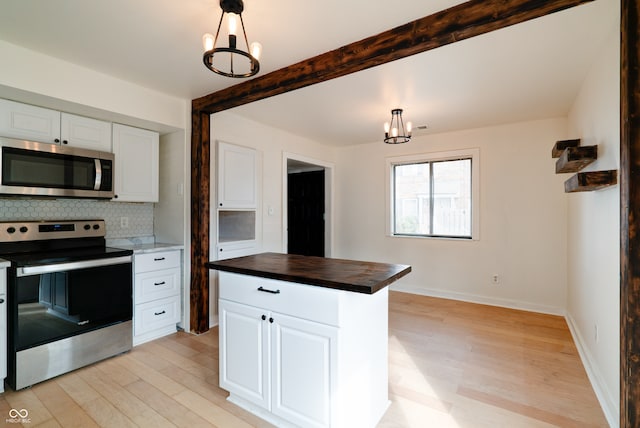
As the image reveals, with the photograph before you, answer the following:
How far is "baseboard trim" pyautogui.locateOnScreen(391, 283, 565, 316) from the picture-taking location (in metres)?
3.79

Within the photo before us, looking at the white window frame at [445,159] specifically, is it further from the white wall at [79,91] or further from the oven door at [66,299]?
the oven door at [66,299]

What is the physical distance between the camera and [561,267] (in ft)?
12.2

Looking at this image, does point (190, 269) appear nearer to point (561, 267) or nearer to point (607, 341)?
point (607, 341)

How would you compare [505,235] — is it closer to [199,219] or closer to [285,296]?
[285,296]

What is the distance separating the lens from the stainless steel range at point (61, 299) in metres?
2.14

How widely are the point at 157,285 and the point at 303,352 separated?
2.04m

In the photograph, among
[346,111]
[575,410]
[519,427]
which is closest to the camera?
[519,427]

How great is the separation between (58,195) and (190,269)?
1.28m

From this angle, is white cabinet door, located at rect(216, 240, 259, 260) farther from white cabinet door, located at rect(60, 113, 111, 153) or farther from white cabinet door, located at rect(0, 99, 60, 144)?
white cabinet door, located at rect(0, 99, 60, 144)

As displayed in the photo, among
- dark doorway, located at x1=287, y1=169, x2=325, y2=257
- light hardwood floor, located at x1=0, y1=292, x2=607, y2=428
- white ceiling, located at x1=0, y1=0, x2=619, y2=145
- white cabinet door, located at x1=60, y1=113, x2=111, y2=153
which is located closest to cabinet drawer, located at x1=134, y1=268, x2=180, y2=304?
light hardwood floor, located at x1=0, y1=292, x2=607, y2=428

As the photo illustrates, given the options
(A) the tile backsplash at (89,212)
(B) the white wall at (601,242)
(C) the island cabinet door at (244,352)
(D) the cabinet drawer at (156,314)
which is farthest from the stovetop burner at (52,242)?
(B) the white wall at (601,242)

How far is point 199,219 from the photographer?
3.14 metres

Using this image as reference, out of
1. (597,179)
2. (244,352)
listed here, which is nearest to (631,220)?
(597,179)

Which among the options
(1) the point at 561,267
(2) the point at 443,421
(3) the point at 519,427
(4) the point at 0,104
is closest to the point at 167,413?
(2) the point at 443,421
